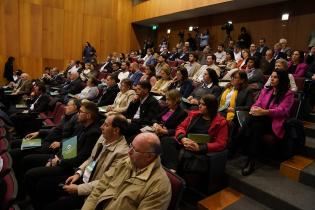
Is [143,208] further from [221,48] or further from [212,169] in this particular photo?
[221,48]

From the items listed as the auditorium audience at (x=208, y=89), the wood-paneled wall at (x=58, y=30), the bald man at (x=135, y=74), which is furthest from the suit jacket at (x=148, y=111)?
the wood-paneled wall at (x=58, y=30)

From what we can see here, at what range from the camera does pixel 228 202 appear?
2.20 metres

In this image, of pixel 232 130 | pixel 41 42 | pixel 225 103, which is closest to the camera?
pixel 232 130

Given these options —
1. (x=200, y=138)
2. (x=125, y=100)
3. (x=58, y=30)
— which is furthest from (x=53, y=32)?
(x=200, y=138)

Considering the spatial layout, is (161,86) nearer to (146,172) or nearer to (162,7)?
(146,172)

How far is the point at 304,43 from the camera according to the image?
6.89m

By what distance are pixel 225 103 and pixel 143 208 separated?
82.0 inches

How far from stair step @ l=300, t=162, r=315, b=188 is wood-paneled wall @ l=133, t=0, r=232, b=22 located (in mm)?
6153

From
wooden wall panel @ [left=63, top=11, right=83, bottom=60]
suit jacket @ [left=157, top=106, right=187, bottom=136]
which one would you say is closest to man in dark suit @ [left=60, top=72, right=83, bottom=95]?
suit jacket @ [left=157, top=106, right=187, bottom=136]

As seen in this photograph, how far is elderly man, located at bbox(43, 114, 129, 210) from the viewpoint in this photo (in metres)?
1.79

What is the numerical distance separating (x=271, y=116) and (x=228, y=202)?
87 cm

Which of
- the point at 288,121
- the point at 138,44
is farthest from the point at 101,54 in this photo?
the point at 288,121

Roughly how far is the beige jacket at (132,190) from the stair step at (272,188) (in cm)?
105

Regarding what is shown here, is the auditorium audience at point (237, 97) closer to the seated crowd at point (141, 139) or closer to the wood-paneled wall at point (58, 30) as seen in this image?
the seated crowd at point (141, 139)
